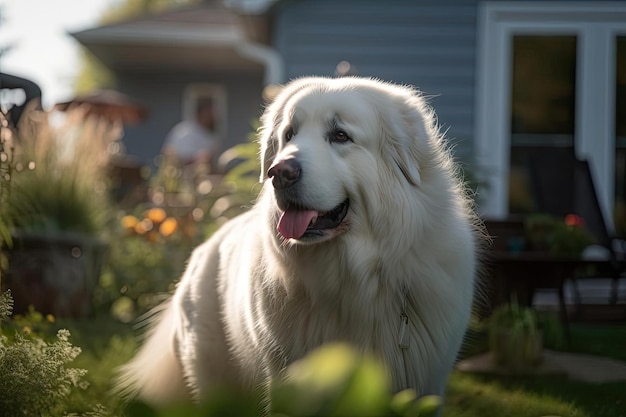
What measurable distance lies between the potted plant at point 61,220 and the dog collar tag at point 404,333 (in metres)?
3.65

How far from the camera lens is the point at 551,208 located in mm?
7199

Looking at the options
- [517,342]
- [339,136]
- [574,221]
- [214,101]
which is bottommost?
[517,342]

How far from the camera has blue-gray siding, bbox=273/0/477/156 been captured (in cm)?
945

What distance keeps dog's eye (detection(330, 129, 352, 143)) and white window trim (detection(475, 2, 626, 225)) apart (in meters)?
5.33

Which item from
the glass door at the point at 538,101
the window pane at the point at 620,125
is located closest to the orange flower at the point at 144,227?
the glass door at the point at 538,101

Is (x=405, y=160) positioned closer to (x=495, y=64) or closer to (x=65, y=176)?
(x=65, y=176)

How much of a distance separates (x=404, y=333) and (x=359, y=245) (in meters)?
0.32

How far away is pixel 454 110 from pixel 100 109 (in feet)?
23.9

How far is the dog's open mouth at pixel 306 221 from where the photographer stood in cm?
260

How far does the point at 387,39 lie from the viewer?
9.54m

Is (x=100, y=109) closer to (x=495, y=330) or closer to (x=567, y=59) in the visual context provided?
(x=567, y=59)

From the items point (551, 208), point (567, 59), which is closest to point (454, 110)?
point (567, 59)

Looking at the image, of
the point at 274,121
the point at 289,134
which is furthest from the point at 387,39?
the point at 289,134

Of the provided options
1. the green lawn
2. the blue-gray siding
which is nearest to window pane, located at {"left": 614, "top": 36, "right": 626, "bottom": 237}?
the blue-gray siding
